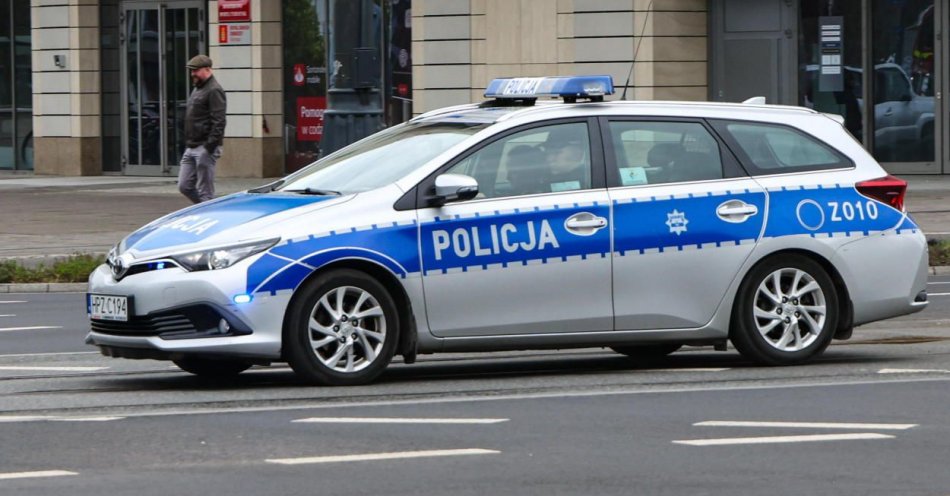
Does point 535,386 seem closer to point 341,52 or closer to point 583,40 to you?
point 341,52

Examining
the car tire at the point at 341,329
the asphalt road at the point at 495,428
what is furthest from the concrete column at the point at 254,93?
the car tire at the point at 341,329

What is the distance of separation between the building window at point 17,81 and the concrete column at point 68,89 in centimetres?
90

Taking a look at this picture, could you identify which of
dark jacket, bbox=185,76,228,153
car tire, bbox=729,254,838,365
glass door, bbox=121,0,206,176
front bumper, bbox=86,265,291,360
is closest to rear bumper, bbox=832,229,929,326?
car tire, bbox=729,254,838,365

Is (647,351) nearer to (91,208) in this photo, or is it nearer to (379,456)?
(379,456)

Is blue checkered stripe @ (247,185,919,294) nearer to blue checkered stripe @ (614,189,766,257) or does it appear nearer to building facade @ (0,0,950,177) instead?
blue checkered stripe @ (614,189,766,257)

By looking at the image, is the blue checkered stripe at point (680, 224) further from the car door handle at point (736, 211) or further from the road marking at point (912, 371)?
the road marking at point (912, 371)

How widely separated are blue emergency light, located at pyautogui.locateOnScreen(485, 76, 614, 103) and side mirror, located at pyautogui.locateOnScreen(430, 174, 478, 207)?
0.94 metres

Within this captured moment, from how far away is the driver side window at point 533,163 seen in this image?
948cm

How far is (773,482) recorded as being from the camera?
→ 6.52 metres

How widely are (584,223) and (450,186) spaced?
2.47 ft

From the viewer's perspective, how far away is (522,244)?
9.41m

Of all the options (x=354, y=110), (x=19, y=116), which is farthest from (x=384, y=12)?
(x=354, y=110)

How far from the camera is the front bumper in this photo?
8844mm

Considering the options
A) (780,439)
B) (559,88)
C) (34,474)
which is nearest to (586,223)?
(559,88)
